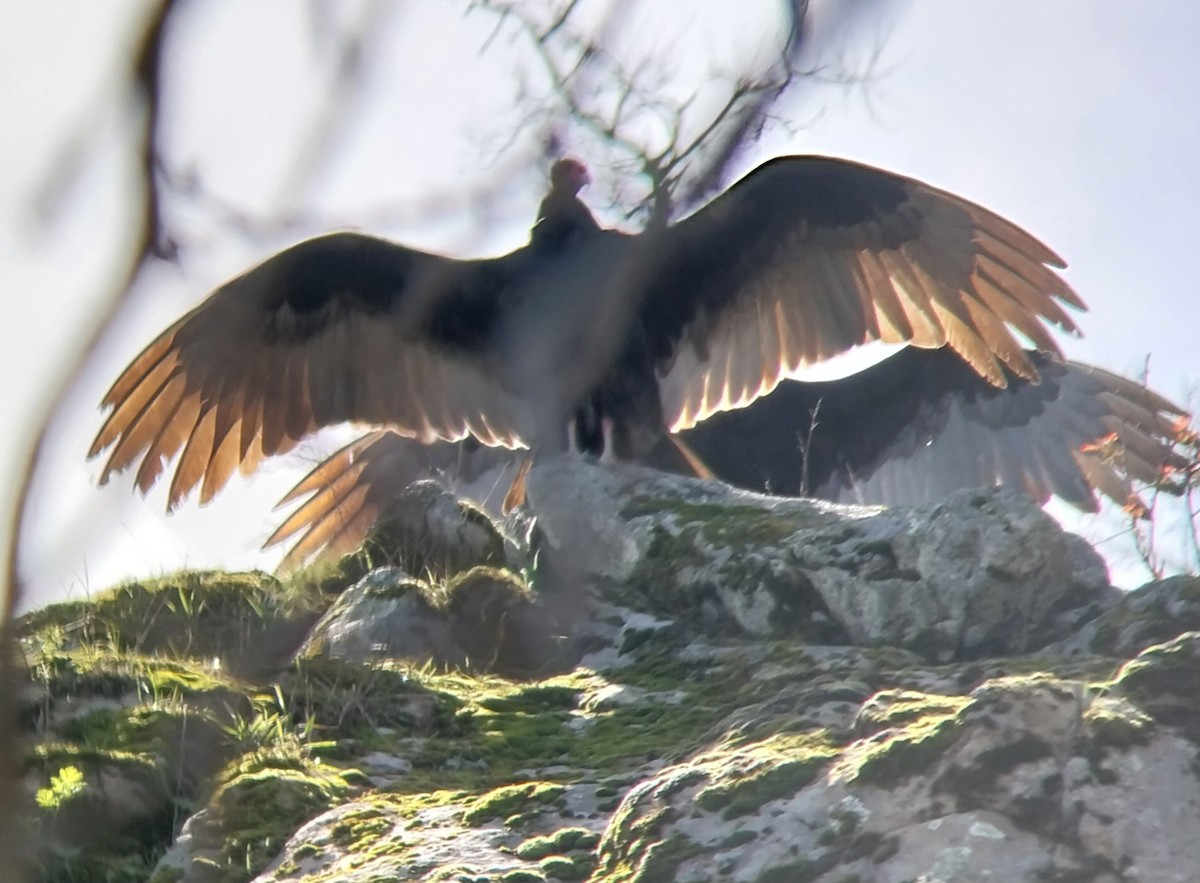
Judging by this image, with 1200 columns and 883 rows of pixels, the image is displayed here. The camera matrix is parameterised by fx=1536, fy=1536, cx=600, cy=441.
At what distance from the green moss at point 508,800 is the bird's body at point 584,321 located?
255 centimetres

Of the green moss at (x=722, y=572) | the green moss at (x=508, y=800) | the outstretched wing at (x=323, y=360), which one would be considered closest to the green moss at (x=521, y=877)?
the green moss at (x=508, y=800)

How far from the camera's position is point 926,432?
670 centimetres

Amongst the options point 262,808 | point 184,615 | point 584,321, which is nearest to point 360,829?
point 262,808

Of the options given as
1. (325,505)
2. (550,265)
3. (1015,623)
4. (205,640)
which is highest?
(550,265)

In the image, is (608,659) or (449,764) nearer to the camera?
(449,764)

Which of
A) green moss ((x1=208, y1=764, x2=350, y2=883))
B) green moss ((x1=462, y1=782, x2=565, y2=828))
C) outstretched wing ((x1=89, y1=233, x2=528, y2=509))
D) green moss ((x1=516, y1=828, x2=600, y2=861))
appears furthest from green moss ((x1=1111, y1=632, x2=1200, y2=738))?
outstretched wing ((x1=89, y1=233, x2=528, y2=509))

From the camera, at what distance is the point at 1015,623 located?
11.0ft

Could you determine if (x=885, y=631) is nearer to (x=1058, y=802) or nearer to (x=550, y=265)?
(x=1058, y=802)

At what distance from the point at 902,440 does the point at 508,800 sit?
437 cm

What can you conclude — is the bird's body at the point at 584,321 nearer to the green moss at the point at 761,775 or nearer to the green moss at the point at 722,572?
the green moss at the point at 722,572

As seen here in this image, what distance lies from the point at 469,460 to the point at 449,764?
433 centimetres

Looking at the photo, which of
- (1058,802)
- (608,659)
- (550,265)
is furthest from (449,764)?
(550,265)

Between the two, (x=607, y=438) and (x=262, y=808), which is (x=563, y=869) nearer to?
(x=262, y=808)

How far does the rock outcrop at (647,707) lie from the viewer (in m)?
2.19
